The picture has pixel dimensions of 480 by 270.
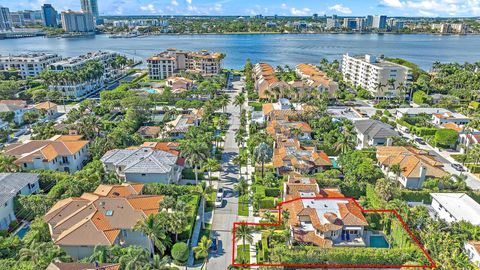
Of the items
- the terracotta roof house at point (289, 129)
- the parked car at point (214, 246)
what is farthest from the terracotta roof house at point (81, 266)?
the terracotta roof house at point (289, 129)

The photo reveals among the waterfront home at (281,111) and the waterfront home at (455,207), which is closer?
the waterfront home at (455,207)

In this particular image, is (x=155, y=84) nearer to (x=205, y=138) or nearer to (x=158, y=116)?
(x=158, y=116)

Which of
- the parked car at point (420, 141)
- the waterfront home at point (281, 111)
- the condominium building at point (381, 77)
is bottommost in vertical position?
the parked car at point (420, 141)

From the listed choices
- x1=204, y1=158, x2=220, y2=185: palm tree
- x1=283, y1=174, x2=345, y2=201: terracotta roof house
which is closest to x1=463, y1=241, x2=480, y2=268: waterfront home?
x1=283, y1=174, x2=345, y2=201: terracotta roof house

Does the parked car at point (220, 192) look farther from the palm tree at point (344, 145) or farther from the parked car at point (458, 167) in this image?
the parked car at point (458, 167)

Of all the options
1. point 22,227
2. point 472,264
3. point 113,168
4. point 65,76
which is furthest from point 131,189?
point 65,76

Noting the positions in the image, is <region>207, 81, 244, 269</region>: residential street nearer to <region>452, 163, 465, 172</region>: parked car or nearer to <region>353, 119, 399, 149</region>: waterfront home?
<region>353, 119, 399, 149</region>: waterfront home
